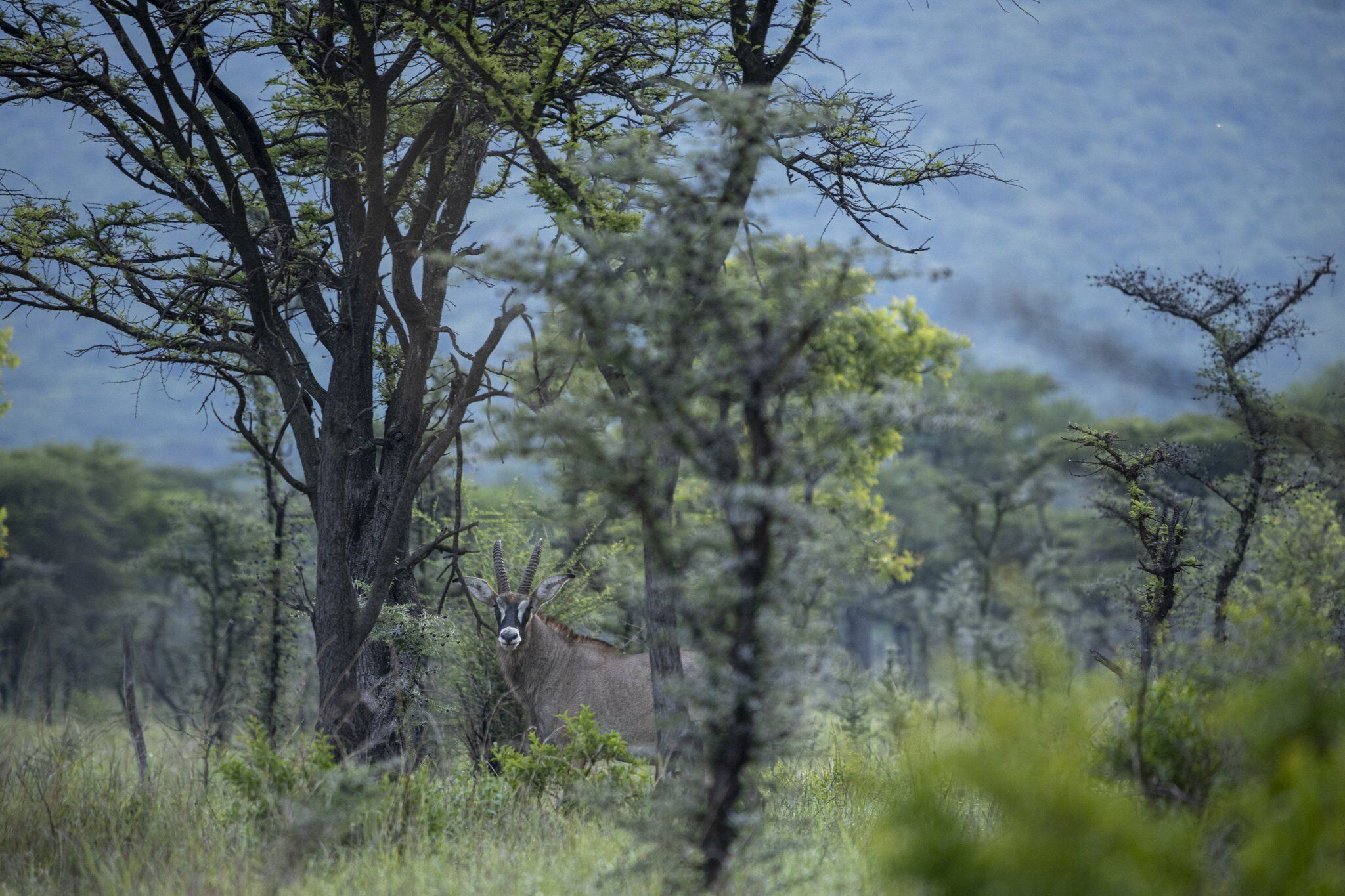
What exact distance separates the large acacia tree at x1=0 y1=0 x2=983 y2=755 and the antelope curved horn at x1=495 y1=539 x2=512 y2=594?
1.49m

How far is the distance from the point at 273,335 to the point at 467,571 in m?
3.87

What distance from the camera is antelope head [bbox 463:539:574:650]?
8883 mm

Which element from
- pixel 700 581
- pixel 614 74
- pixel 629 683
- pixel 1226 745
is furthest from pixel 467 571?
pixel 1226 745

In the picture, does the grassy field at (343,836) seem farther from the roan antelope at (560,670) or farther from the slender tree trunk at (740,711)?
the roan antelope at (560,670)

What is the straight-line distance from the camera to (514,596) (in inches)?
364

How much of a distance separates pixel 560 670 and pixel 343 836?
416cm

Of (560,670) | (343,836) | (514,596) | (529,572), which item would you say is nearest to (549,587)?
(529,572)

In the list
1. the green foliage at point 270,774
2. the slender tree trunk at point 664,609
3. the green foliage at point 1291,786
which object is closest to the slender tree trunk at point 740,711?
the slender tree trunk at point 664,609

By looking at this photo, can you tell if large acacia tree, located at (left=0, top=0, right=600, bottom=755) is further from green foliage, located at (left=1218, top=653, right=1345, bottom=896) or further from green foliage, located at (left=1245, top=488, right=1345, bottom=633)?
green foliage, located at (left=1245, top=488, right=1345, bottom=633)

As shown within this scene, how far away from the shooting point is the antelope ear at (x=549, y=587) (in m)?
9.42

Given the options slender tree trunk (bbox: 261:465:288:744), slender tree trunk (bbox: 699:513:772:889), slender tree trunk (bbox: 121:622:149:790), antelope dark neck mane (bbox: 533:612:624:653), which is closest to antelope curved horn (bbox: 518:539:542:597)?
antelope dark neck mane (bbox: 533:612:624:653)

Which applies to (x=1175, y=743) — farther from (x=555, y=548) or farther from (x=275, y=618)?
(x=555, y=548)

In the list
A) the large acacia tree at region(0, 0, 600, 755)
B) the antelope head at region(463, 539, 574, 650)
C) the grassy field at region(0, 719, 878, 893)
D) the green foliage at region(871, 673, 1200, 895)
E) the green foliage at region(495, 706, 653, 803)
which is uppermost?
the large acacia tree at region(0, 0, 600, 755)

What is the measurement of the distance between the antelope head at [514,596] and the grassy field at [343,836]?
2.11 m
